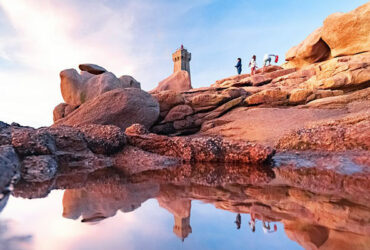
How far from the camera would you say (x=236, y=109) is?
9.01m

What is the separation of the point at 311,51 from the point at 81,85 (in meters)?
15.5

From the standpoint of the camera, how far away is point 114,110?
21.2 feet

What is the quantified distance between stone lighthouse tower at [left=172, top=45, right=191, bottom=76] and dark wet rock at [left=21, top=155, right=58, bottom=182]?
38493mm

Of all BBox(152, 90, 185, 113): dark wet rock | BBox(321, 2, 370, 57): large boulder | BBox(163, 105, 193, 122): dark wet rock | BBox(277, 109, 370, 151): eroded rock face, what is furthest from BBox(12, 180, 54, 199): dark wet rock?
BBox(321, 2, 370, 57): large boulder

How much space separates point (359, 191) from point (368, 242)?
3.16ft

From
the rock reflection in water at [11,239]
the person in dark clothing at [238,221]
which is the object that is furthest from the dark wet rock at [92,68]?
the person in dark clothing at [238,221]

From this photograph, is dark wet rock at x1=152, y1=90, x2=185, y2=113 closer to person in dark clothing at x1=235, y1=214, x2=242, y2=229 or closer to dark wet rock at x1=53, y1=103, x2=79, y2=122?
dark wet rock at x1=53, y1=103, x2=79, y2=122

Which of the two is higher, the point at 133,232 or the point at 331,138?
the point at 331,138

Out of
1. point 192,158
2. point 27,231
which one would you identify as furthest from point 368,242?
point 192,158

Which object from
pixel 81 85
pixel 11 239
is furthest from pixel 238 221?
pixel 81 85

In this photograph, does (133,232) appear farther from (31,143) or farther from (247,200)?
(31,143)

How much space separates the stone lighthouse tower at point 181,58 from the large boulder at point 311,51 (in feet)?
80.4

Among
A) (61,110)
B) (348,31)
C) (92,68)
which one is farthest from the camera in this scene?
(348,31)

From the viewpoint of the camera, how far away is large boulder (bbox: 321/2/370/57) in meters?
13.0
